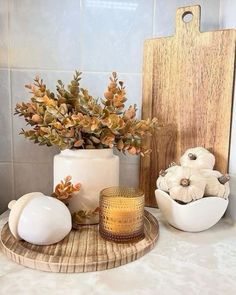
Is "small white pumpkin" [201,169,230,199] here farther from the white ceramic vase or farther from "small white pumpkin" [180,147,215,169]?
the white ceramic vase

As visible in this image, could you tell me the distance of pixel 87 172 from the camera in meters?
0.60

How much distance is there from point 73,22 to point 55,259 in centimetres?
63

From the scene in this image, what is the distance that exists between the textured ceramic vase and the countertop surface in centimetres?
18

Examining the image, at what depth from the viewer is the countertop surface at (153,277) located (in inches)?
15.7

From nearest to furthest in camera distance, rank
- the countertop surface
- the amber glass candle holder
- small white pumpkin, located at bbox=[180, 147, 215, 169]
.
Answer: the countertop surface < the amber glass candle holder < small white pumpkin, located at bbox=[180, 147, 215, 169]

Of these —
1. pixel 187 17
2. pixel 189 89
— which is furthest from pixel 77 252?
pixel 187 17

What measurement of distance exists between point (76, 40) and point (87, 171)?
398 mm

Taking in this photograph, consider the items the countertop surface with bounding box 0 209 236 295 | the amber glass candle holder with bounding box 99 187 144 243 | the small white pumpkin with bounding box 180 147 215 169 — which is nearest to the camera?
the countertop surface with bounding box 0 209 236 295

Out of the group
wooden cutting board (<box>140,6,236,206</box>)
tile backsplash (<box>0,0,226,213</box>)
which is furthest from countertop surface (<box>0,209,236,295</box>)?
tile backsplash (<box>0,0,226,213</box>)

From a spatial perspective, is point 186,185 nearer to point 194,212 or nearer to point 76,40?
point 194,212

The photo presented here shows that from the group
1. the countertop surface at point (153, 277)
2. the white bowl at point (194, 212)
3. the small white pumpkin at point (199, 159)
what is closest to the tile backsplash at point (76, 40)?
the small white pumpkin at point (199, 159)

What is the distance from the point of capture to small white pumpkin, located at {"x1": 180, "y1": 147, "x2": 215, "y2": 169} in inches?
25.3

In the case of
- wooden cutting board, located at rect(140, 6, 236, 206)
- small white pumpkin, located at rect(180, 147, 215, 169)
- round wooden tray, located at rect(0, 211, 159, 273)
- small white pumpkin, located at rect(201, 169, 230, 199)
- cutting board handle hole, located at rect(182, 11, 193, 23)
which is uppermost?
cutting board handle hole, located at rect(182, 11, 193, 23)

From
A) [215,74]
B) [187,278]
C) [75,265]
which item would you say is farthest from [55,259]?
[215,74]
